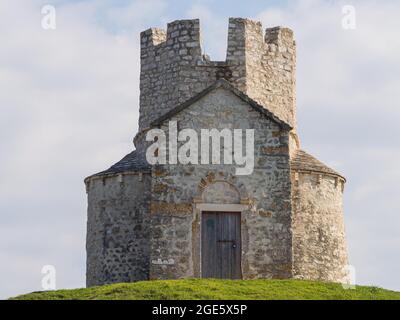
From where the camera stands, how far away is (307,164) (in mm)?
37344

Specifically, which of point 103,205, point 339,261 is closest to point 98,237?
point 103,205

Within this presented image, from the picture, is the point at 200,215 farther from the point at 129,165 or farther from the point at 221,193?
the point at 129,165

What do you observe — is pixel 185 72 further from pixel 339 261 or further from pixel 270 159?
pixel 339 261

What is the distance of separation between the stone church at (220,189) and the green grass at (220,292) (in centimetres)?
259

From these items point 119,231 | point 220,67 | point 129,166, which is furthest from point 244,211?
point 220,67

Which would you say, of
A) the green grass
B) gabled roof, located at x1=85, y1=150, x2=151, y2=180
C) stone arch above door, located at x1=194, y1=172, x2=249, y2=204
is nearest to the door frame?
stone arch above door, located at x1=194, y1=172, x2=249, y2=204

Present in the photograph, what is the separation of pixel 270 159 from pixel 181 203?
116 inches

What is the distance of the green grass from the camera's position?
29188 millimetres

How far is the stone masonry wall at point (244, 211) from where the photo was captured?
1335 inches

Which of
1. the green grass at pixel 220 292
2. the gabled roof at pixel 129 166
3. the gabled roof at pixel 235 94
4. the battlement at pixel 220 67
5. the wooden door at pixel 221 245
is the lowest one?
the green grass at pixel 220 292

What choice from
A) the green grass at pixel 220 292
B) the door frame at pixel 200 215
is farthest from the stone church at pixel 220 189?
the green grass at pixel 220 292

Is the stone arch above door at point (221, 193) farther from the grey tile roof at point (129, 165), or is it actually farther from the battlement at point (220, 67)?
the battlement at point (220, 67)

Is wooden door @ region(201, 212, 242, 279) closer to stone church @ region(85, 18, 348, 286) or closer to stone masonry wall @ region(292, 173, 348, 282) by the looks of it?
stone church @ region(85, 18, 348, 286)

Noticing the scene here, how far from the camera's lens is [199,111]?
35.0 m
